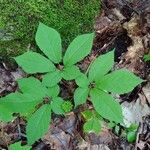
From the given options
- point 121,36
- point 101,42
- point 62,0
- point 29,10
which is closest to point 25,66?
point 29,10

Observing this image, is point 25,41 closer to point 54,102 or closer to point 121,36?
point 54,102

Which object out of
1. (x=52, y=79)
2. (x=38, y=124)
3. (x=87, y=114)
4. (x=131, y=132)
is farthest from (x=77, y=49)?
(x=131, y=132)

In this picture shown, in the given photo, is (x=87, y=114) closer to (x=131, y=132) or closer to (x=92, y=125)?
(x=92, y=125)

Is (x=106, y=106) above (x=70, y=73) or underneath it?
underneath

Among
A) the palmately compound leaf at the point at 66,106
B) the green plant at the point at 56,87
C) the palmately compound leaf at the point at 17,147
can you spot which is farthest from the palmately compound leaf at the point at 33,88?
the palmately compound leaf at the point at 17,147

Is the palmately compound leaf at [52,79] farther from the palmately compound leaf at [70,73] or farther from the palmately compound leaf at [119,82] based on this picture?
the palmately compound leaf at [119,82]

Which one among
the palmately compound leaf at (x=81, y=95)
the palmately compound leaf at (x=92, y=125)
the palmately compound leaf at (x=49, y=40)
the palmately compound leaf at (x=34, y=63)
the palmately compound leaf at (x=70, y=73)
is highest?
the palmately compound leaf at (x=49, y=40)
